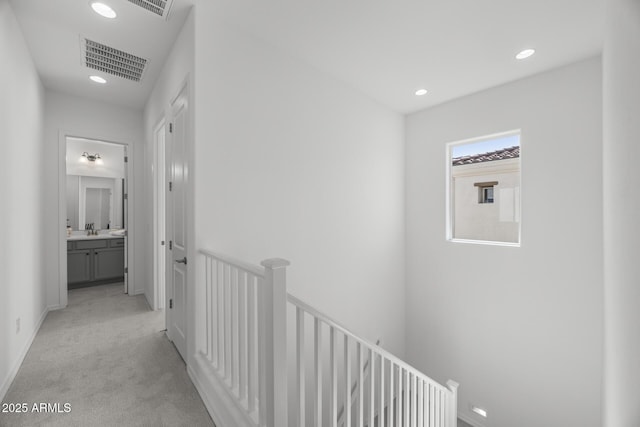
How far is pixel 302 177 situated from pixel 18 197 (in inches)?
91.8

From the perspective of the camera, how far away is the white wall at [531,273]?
2621 mm

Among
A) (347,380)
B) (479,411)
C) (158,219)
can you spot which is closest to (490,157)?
(479,411)

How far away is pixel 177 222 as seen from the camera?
2420mm

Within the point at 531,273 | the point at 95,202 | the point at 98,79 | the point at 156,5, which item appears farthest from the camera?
the point at 95,202

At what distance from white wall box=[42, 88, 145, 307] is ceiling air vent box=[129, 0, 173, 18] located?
2.39 m

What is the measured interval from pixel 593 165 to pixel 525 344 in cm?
195

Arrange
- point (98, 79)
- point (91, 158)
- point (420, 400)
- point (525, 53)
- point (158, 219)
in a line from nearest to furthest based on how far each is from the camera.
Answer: point (420, 400) < point (525, 53) < point (98, 79) < point (158, 219) < point (91, 158)

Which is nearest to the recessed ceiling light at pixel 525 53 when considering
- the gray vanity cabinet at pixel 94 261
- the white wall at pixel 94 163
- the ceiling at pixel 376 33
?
the ceiling at pixel 376 33

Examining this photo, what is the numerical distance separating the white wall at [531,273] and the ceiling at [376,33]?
42 centimetres

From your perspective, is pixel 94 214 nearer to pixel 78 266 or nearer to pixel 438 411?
pixel 78 266

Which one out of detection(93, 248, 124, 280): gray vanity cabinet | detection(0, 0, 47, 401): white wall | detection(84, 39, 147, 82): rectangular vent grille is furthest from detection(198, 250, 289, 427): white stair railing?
detection(93, 248, 124, 280): gray vanity cabinet

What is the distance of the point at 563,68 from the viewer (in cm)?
271

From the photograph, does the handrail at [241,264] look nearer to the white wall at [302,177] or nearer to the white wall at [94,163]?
the white wall at [302,177]

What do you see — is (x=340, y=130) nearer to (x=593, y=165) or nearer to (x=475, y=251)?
(x=475, y=251)
